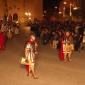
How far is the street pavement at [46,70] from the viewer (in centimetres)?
1628

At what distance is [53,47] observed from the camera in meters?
28.5

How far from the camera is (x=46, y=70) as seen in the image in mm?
18906

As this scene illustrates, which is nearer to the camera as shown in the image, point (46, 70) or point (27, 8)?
point (46, 70)

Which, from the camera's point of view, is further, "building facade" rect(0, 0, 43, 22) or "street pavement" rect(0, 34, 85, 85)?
"building facade" rect(0, 0, 43, 22)

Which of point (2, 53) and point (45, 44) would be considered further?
point (45, 44)

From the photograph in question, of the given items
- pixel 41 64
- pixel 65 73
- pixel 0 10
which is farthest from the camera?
pixel 0 10

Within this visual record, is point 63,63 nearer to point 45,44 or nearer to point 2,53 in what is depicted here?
point 2,53

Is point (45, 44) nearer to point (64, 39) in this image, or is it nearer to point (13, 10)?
point (64, 39)

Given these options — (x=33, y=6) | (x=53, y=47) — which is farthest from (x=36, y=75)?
(x=33, y=6)

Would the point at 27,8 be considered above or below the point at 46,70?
below

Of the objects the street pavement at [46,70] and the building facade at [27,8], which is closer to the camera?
the street pavement at [46,70]

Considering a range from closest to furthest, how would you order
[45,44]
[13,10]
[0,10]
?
[45,44] < [0,10] < [13,10]

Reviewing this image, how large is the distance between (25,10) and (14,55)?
6719cm

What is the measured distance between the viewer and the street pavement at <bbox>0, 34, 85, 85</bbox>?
1628 cm
